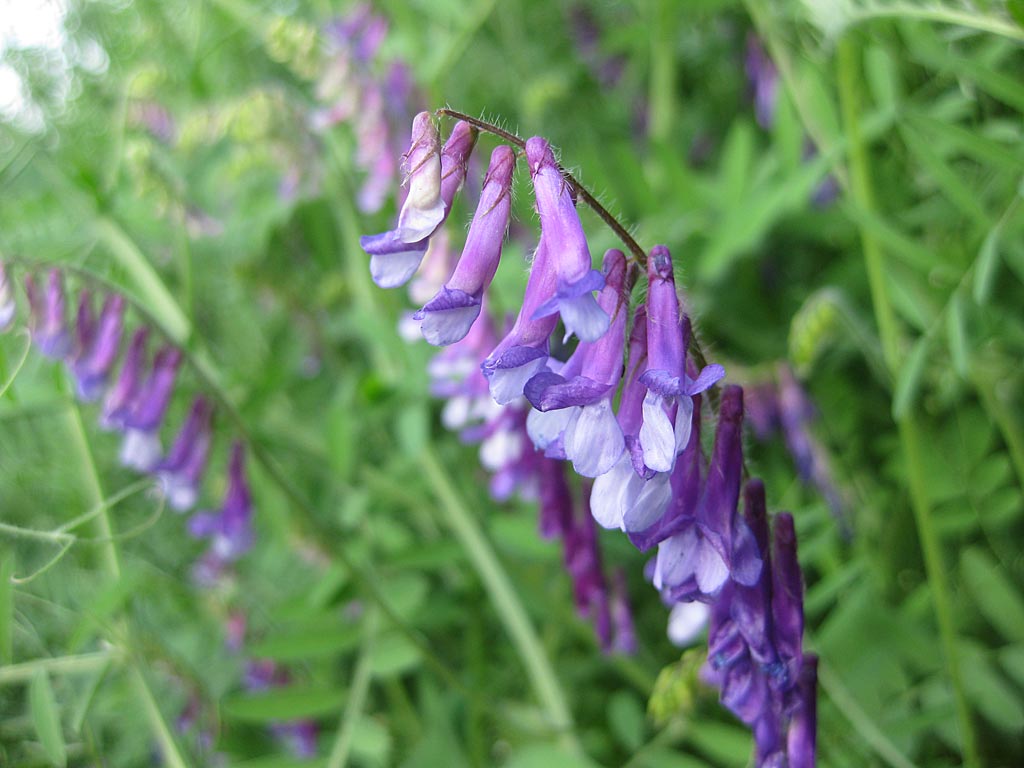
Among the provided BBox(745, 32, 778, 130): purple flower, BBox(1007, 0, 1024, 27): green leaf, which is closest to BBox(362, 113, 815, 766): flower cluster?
BBox(1007, 0, 1024, 27): green leaf

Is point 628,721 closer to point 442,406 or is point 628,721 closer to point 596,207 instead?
point 442,406

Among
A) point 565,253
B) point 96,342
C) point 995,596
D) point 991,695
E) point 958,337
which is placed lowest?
point 991,695

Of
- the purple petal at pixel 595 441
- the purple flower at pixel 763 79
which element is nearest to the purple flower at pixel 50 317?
the purple petal at pixel 595 441

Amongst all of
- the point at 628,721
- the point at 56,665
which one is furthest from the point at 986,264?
the point at 56,665

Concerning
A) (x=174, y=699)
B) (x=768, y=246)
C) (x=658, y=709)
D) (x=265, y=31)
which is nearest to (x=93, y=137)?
(x=265, y=31)

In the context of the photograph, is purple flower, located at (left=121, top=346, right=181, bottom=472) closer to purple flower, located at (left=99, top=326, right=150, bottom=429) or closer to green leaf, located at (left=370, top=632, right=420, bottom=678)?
purple flower, located at (left=99, top=326, right=150, bottom=429)

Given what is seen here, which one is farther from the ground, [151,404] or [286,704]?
[151,404]

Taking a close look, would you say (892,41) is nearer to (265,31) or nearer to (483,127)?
(483,127)
